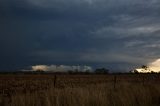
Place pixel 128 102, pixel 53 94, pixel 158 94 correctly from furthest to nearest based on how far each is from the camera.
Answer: pixel 158 94 → pixel 128 102 → pixel 53 94

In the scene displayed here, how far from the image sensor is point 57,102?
12.7 meters

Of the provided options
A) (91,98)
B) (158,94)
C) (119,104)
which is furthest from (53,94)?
(158,94)

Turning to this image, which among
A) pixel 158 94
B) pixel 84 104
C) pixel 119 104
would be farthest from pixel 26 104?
pixel 158 94

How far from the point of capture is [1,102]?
480 inches

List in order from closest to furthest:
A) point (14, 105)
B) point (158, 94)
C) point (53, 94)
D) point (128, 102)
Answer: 1. point (14, 105)
2. point (53, 94)
3. point (128, 102)
4. point (158, 94)

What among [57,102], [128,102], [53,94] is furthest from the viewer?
[128,102]

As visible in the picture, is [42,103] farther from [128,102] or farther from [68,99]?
[128,102]

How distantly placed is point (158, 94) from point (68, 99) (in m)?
7.55

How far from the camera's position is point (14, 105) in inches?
469

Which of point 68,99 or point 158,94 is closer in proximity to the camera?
point 68,99

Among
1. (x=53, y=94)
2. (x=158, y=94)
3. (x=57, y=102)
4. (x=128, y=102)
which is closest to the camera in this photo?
(x=57, y=102)

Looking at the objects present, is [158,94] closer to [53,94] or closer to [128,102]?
[128,102]

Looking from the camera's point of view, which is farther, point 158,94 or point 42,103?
point 158,94

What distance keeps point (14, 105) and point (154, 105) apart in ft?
24.8
